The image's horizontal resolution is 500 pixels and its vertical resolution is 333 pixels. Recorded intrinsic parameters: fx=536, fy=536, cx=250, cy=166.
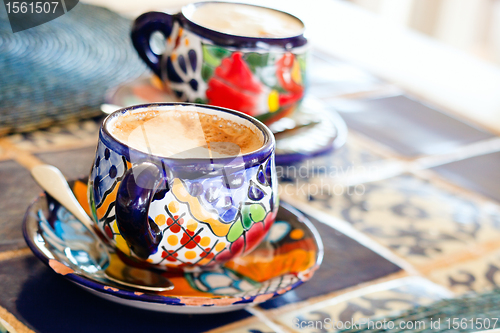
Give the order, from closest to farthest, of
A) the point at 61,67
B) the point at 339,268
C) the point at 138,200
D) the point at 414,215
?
→ the point at 138,200 → the point at 339,268 → the point at 414,215 → the point at 61,67

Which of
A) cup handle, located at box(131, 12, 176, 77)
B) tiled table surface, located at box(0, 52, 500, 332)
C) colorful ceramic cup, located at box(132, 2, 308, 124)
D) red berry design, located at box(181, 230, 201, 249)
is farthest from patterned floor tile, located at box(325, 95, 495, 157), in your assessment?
red berry design, located at box(181, 230, 201, 249)

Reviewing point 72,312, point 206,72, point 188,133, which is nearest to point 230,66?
point 206,72

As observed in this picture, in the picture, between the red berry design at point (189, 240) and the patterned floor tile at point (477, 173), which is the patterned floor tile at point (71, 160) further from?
the patterned floor tile at point (477, 173)

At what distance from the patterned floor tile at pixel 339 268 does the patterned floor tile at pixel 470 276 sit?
0.04m

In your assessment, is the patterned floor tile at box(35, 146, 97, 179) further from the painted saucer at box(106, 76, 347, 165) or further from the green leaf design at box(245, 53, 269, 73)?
the green leaf design at box(245, 53, 269, 73)

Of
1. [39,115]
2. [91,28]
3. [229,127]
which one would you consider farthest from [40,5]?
[229,127]

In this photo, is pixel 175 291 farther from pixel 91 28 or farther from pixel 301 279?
pixel 91 28

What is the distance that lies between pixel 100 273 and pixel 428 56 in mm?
814

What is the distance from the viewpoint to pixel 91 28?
0.82 m

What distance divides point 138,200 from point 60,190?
0.38ft

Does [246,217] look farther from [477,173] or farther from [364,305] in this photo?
[477,173]

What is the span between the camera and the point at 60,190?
40 centimetres

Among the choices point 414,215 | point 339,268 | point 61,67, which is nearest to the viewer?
point 339,268

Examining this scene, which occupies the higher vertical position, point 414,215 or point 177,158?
point 177,158
